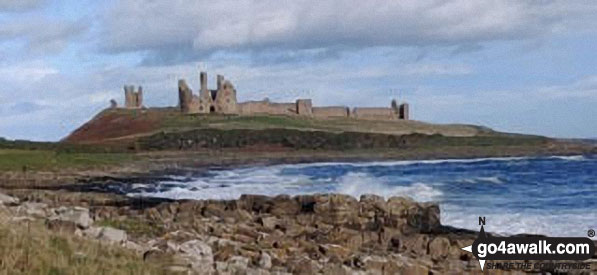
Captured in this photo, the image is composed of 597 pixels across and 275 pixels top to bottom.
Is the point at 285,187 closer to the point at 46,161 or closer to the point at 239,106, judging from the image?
the point at 46,161

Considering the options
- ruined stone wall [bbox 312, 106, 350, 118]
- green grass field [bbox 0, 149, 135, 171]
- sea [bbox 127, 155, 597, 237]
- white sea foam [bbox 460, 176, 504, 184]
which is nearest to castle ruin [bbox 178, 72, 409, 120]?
ruined stone wall [bbox 312, 106, 350, 118]

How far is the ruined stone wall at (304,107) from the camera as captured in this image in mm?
118875

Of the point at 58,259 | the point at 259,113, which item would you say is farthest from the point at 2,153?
the point at 259,113

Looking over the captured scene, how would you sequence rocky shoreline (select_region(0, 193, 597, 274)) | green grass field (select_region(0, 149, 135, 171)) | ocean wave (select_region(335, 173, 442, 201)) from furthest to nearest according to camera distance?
green grass field (select_region(0, 149, 135, 171)) < ocean wave (select_region(335, 173, 442, 201)) < rocky shoreline (select_region(0, 193, 597, 274))

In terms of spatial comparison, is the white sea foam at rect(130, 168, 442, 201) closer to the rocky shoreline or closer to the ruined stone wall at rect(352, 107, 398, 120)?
the rocky shoreline

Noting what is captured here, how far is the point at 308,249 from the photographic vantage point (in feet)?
49.6

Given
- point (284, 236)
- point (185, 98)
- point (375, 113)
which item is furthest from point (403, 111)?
point (284, 236)

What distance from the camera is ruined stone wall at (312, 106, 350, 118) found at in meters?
119

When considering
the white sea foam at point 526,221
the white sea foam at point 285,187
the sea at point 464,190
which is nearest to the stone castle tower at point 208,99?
the sea at point 464,190

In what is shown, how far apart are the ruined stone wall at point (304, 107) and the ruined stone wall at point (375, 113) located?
211 inches

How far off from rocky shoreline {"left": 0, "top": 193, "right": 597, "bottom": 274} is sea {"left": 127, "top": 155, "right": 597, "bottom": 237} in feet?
8.74

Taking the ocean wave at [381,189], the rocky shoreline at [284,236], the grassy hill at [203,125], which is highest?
the grassy hill at [203,125]

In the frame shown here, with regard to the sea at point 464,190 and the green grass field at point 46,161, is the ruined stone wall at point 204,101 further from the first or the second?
the sea at point 464,190

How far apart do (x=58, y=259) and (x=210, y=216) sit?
1095 cm
